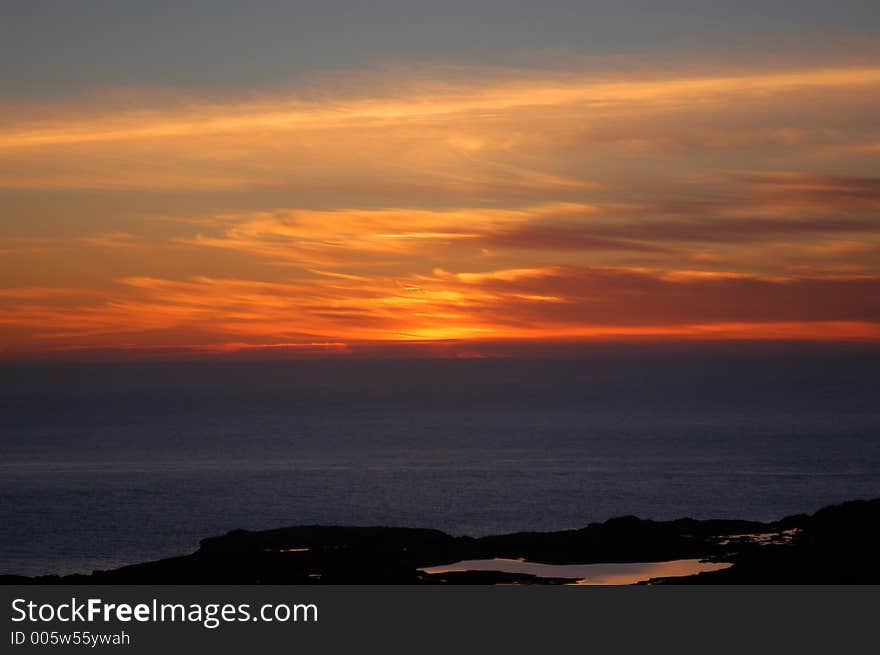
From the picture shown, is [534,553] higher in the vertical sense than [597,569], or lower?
higher

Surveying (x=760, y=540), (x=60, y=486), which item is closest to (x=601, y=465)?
(x=60, y=486)

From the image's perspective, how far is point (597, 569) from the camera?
2004 inches

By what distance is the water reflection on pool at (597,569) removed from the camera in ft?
157

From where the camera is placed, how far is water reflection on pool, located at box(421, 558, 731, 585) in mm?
47875

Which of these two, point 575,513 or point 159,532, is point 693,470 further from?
point 159,532

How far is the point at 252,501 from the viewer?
127062mm

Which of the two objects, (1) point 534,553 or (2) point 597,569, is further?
(1) point 534,553

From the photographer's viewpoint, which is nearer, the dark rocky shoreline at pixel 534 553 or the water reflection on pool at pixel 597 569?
the dark rocky shoreline at pixel 534 553

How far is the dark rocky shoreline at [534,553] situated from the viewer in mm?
46156

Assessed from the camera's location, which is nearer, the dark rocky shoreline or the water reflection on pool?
the dark rocky shoreline

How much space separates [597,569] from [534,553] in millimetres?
5034

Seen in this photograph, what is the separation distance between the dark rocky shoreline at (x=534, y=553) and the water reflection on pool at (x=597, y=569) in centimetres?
88

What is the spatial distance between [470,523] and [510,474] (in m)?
56.2

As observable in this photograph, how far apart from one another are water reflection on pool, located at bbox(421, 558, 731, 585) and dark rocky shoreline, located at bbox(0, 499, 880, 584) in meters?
0.88
